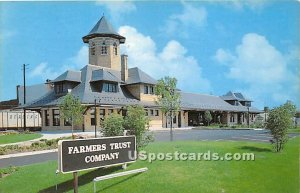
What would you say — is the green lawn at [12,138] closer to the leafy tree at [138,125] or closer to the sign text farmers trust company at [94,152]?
the leafy tree at [138,125]

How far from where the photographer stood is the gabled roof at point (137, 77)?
2977 cm

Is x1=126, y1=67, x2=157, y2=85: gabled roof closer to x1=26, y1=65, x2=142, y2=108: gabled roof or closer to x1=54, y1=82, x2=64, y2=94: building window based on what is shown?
x1=26, y1=65, x2=142, y2=108: gabled roof

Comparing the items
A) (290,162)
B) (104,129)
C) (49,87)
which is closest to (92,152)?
(104,129)

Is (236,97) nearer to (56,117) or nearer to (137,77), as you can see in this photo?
(137,77)

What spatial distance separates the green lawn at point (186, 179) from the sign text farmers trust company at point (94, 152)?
54 centimetres

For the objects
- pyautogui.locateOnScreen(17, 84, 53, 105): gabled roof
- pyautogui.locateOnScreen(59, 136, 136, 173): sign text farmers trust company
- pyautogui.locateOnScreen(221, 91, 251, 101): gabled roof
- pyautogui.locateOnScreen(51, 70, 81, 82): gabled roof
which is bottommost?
pyautogui.locateOnScreen(59, 136, 136, 173): sign text farmers trust company

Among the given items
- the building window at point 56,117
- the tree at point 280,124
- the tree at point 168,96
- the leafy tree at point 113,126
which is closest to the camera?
the leafy tree at point 113,126

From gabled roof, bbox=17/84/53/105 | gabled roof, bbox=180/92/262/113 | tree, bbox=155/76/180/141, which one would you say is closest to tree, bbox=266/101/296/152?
tree, bbox=155/76/180/141

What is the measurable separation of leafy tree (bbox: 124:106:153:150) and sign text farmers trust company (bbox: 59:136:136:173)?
896 mm

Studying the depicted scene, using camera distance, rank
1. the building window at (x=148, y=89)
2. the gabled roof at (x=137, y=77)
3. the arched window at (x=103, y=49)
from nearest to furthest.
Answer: the arched window at (x=103, y=49)
the gabled roof at (x=137, y=77)
the building window at (x=148, y=89)

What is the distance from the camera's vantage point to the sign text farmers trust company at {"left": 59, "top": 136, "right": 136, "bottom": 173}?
6906 millimetres

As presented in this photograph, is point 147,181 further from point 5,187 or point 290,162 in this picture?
point 290,162

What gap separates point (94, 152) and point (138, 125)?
88.6 inches

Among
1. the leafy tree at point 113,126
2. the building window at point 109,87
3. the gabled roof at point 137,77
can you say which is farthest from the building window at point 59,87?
the leafy tree at point 113,126
